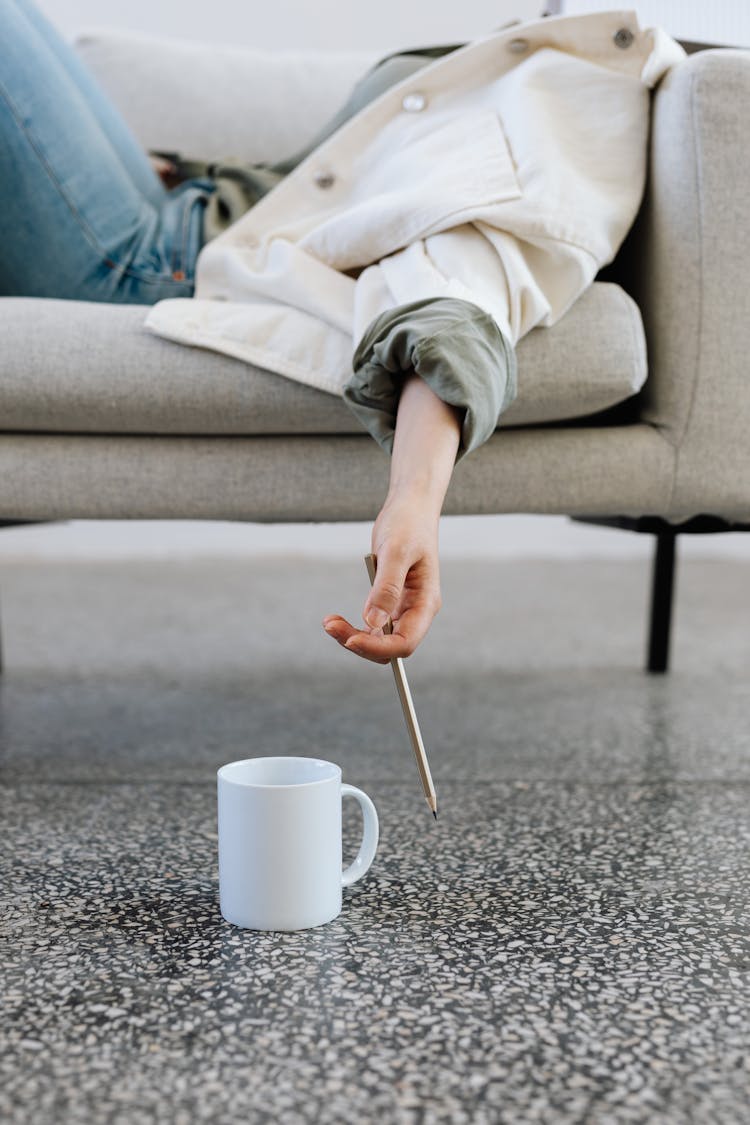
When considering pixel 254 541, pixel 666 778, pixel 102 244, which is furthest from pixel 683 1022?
pixel 254 541

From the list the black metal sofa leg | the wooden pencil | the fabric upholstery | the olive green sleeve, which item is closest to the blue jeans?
the fabric upholstery

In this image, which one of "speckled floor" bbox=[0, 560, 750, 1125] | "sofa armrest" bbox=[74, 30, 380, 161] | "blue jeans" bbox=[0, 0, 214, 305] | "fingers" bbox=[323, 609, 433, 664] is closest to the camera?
"speckled floor" bbox=[0, 560, 750, 1125]

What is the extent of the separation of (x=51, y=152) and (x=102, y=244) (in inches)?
4.1

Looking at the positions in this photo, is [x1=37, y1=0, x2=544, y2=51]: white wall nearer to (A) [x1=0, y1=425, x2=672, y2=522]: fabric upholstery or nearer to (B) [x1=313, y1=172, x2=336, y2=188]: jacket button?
(B) [x1=313, y1=172, x2=336, y2=188]: jacket button

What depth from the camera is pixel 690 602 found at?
2.39 metres

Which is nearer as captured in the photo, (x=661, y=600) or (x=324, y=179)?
(x=324, y=179)

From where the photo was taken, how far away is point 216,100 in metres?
1.75

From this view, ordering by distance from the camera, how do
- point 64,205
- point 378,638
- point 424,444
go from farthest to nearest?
point 64,205
point 424,444
point 378,638

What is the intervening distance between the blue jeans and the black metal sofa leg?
2.60ft

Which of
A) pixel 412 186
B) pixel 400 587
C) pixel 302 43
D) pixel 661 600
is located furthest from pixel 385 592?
pixel 302 43

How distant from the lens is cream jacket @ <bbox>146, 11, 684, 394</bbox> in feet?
3.48

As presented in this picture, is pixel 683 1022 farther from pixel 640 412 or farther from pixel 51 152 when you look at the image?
pixel 51 152

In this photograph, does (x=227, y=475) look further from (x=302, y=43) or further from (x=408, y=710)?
(x=302, y=43)

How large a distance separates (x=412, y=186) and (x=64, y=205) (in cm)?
38
